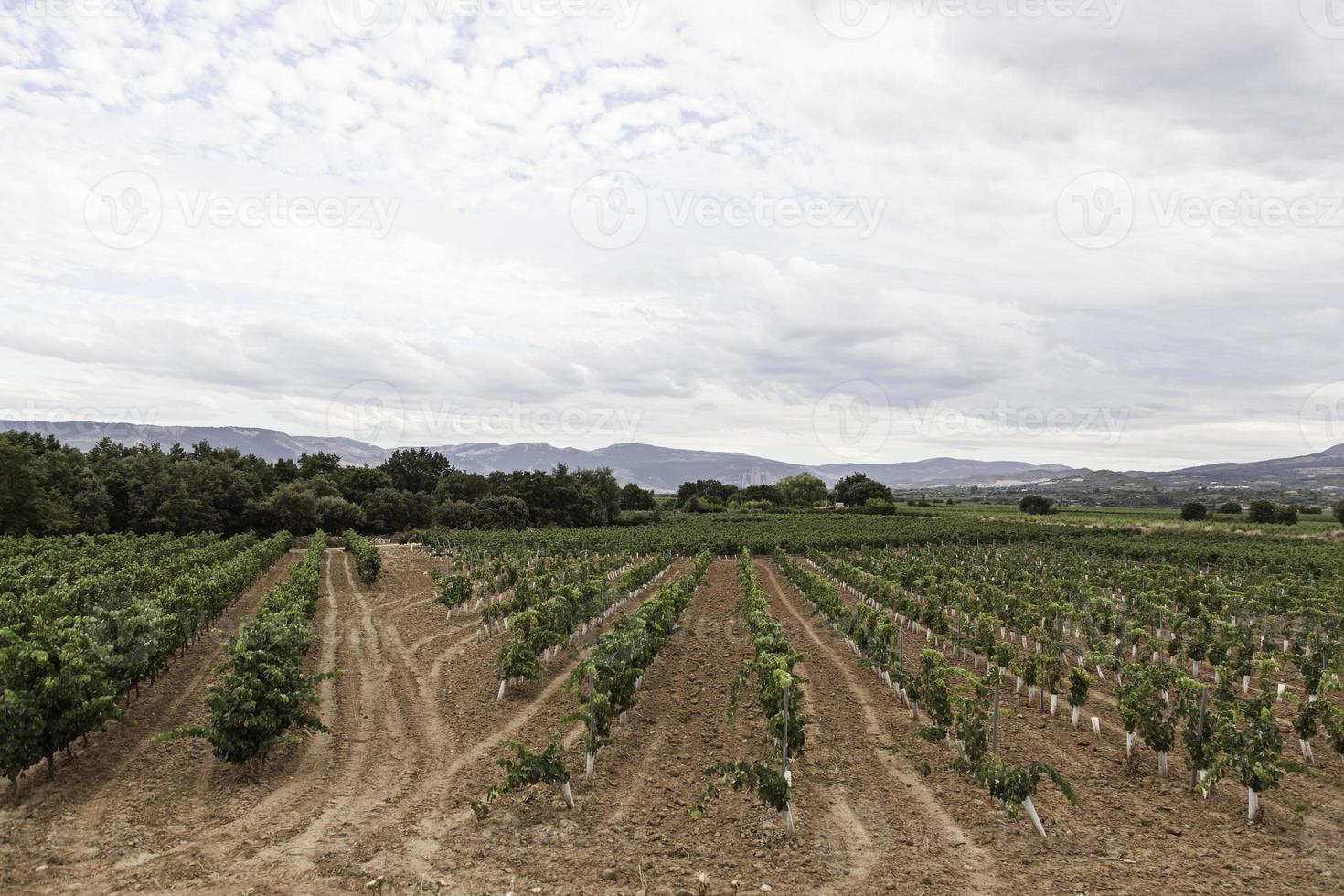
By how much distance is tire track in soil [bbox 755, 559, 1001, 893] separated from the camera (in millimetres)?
8562

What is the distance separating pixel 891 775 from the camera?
11.4 metres

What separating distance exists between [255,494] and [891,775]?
79.8m

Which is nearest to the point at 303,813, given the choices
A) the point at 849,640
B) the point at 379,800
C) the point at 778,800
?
the point at 379,800

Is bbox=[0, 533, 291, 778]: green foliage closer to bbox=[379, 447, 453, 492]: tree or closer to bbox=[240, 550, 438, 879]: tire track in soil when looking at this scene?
bbox=[240, 550, 438, 879]: tire track in soil

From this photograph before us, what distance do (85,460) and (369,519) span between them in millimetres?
27046

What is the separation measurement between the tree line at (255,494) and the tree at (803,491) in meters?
39.9

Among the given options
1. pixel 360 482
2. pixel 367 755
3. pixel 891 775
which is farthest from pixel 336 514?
pixel 891 775

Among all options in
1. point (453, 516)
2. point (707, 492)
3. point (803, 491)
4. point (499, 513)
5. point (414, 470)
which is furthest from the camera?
point (707, 492)

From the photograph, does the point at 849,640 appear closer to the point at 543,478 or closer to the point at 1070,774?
the point at 1070,774

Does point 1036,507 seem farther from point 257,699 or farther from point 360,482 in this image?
point 257,699

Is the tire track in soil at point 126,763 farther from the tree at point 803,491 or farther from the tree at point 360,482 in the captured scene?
the tree at point 803,491

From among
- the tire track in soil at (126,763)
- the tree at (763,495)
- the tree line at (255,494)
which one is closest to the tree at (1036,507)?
the tree at (763,495)

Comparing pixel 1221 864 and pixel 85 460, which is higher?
pixel 85 460

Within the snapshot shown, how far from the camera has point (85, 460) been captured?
70875 mm
